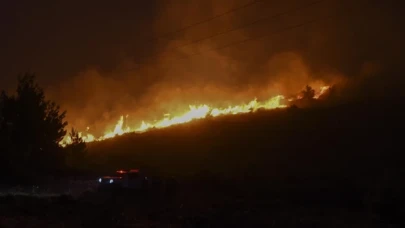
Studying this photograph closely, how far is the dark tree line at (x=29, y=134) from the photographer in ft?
163

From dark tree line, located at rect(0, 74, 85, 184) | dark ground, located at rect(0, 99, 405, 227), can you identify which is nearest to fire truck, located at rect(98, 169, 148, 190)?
dark ground, located at rect(0, 99, 405, 227)

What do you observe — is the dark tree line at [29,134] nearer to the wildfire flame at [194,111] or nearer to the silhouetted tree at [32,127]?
the silhouetted tree at [32,127]

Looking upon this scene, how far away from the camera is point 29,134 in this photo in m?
51.0

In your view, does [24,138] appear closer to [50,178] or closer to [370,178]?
[50,178]

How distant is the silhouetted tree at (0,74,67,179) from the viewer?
50.6 meters

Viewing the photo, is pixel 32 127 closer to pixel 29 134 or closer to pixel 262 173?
pixel 29 134

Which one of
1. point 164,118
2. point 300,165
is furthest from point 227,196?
point 164,118

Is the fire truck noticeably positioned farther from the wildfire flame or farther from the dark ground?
the wildfire flame

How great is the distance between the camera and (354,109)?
231ft

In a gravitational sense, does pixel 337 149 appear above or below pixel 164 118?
below

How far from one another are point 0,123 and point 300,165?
25.8 metres

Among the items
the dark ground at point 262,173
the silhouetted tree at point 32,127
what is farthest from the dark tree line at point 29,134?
the dark ground at point 262,173

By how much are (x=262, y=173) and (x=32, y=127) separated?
65.1ft

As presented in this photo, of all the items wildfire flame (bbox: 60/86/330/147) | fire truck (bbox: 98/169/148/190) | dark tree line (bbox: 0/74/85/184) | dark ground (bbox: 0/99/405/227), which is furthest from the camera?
wildfire flame (bbox: 60/86/330/147)
